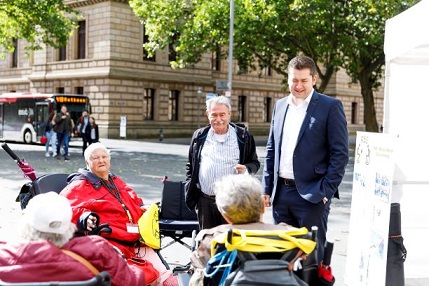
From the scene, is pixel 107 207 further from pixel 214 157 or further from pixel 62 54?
pixel 62 54

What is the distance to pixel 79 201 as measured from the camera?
15.9ft

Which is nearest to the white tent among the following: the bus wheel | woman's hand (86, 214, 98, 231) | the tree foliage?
woman's hand (86, 214, 98, 231)

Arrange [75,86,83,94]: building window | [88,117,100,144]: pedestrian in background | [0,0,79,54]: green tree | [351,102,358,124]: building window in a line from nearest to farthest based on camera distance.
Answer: [88,117,100,144]: pedestrian in background < [0,0,79,54]: green tree < [75,86,83,94]: building window < [351,102,358,124]: building window

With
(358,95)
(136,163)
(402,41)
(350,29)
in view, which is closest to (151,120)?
(350,29)

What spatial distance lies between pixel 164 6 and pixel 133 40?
8831mm

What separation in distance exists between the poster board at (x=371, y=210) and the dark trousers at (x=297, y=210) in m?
0.48

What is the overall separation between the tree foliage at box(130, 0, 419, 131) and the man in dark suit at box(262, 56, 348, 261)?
2224 centimetres

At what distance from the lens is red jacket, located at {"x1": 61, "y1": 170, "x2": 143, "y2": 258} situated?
191 inches

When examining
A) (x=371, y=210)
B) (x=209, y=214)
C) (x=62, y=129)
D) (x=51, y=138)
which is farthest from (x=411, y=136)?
(x=51, y=138)

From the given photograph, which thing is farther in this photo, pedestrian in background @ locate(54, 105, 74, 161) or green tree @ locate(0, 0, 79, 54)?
green tree @ locate(0, 0, 79, 54)

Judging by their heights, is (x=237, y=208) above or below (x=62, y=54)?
below

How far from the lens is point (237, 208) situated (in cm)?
325

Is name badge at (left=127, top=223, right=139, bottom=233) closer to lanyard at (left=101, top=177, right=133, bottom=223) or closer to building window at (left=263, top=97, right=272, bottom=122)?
lanyard at (left=101, top=177, right=133, bottom=223)

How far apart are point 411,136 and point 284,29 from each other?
2276cm
